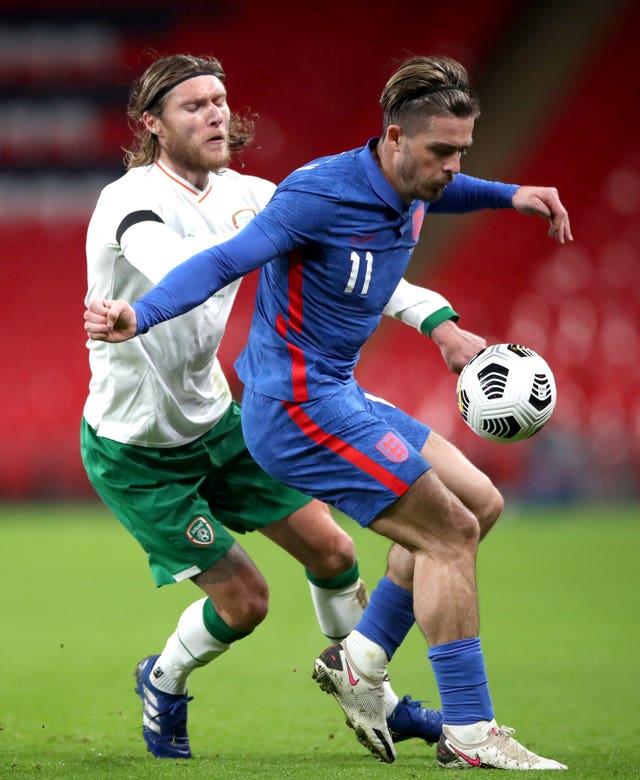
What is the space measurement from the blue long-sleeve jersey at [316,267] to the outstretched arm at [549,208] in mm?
488

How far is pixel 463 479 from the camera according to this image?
4.82 m

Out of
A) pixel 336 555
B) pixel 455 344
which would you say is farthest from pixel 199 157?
pixel 336 555

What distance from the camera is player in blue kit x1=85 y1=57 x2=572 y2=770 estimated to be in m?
4.41

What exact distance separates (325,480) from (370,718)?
101 centimetres

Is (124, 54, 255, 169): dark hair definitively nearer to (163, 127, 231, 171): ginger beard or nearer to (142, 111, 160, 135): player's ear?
(142, 111, 160, 135): player's ear

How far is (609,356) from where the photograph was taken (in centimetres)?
1739

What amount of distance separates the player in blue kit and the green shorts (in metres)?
0.71

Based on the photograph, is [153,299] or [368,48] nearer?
[153,299]

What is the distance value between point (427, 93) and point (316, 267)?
0.71 metres

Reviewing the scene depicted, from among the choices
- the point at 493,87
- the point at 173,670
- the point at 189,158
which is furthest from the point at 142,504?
the point at 493,87

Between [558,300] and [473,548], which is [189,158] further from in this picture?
[558,300]

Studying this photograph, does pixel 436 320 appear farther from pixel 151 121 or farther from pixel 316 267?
pixel 151 121

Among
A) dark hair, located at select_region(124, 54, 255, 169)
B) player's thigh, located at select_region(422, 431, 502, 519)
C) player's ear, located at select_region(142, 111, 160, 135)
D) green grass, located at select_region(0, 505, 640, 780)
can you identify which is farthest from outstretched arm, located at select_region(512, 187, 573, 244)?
green grass, located at select_region(0, 505, 640, 780)

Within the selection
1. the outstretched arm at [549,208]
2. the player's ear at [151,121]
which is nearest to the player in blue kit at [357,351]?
the outstretched arm at [549,208]
